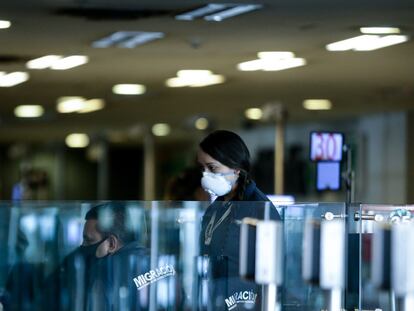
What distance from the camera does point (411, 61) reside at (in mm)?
12633

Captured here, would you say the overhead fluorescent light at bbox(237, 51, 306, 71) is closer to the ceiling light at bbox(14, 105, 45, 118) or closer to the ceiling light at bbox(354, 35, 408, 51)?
the ceiling light at bbox(354, 35, 408, 51)

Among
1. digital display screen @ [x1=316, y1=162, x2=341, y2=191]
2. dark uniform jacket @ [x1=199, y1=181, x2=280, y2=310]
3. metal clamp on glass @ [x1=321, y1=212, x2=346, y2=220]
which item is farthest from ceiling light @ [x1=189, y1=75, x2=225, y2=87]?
dark uniform jacket @ [x1=199, y1=181, x2=280, y2=310]

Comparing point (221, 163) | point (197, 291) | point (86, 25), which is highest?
point (86, 25)

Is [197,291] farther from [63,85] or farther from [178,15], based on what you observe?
[63,85]

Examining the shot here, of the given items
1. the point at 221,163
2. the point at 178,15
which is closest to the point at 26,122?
the point at 178,15

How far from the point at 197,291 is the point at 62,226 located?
0.81 m

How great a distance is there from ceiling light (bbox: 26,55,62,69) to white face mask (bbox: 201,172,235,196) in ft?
20.2

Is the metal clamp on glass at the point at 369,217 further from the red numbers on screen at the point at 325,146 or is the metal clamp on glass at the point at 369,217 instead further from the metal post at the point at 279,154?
the metal post at the point at 279,154

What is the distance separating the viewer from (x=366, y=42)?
11.5 metres

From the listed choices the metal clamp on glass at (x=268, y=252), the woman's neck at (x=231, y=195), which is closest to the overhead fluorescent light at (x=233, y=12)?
the woman's neck at (x=231, y=195)

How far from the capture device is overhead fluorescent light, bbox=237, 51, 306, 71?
12.3 metres

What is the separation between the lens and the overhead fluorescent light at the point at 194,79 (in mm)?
13969

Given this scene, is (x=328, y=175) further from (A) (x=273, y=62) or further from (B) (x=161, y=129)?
(B) (x=161, y=129)

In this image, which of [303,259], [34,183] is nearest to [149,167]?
[34,183]
